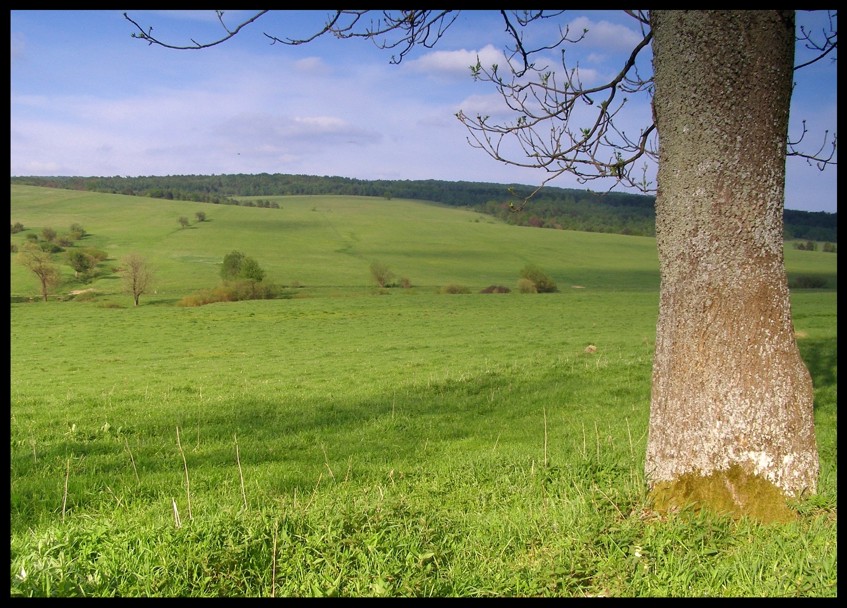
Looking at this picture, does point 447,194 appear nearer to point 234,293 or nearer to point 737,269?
point 234,293

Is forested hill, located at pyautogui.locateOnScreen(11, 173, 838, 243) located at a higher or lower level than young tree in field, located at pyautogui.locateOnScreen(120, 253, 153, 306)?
higher

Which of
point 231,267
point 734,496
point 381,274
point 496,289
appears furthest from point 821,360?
point 231,267

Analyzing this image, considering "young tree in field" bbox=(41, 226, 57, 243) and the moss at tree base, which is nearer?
the moss at tree base

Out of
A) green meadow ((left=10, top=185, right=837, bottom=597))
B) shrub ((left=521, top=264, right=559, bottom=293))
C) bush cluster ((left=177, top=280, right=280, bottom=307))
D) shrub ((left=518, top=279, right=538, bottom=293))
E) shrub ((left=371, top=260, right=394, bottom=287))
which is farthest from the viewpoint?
shrub ((left=371, top=260, right=394, bottom=287))

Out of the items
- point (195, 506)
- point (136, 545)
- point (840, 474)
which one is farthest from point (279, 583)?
point (840, 474)

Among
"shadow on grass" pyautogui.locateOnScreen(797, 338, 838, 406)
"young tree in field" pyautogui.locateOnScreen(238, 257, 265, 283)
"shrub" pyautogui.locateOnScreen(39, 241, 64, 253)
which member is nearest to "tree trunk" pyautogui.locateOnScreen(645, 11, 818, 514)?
"shadow on grass" pyautogui.locateOnScreen(797, 338, 838, 406)

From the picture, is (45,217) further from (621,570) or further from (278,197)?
(621,570)

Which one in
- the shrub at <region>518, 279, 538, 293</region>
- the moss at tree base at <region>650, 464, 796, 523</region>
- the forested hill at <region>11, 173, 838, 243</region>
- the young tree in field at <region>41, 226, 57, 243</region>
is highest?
the forested hill at <region>11, 173, 838, 243</region>

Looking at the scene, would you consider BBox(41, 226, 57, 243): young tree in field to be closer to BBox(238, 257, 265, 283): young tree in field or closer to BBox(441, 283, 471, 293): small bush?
BBox(238, 257, 265, 283): young tree in field

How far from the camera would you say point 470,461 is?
7.95 m

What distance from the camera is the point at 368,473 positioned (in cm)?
793

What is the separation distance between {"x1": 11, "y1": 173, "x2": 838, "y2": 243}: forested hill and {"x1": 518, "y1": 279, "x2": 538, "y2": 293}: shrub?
93.9 ft

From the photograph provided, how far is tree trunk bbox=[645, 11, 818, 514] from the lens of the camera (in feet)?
16.3

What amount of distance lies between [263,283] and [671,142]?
183ft
